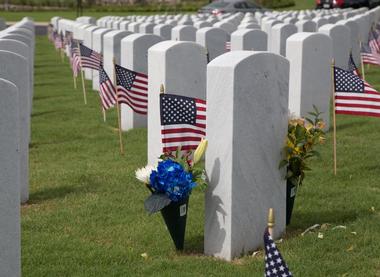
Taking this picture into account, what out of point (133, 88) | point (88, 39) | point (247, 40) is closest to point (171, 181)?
point (133, 88)

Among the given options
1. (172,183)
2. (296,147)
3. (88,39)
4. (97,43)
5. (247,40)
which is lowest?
(88,39)

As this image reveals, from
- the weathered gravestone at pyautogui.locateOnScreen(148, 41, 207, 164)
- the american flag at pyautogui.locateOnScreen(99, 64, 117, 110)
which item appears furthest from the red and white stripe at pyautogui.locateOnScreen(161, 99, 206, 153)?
the american flag at pyautogui.locateOnScreen(99, 64, 117, 110)

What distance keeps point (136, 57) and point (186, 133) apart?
17.0 ft

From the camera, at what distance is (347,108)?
27.8 ft

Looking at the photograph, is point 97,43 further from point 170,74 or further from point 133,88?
point 170,74

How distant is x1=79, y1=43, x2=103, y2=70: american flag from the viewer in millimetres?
13727

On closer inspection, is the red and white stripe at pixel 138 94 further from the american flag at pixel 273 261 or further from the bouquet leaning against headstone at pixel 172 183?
the american flag at pixel 273 261

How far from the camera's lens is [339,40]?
595 inches

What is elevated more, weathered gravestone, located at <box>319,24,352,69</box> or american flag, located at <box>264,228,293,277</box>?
american flag, located at <box>264,228,293,277</box>

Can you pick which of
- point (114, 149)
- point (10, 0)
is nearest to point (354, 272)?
point (114, 149)

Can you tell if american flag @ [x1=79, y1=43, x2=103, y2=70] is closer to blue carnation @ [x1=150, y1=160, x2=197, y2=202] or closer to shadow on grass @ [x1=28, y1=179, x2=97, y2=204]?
shadow on grass @ [x1=28, y1=179, x2=97, y2=204]

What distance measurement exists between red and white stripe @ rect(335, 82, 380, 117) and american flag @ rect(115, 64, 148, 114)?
239 centimetres

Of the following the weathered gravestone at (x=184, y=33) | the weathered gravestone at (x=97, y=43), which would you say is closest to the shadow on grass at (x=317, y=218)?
the weathered gravestone at (x=184, y=33)

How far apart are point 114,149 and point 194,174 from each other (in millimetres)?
4697
